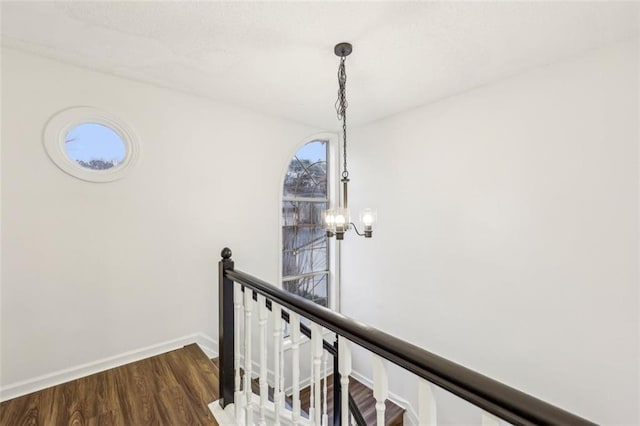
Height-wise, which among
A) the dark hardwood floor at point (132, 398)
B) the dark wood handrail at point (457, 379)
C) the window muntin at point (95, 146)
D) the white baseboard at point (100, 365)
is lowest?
the dark hardwood floor at point (132, 398)

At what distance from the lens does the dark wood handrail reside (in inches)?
21.1

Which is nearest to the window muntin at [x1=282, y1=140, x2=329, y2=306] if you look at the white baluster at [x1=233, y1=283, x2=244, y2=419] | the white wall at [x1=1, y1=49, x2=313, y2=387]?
the white wall at [x1=1, y1=49, x2=313, y2=387]

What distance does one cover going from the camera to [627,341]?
6.01 feet

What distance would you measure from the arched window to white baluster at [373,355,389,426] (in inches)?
110

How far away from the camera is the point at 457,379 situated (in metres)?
0.64

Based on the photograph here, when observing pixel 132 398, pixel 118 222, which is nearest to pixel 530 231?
pixel 132 398

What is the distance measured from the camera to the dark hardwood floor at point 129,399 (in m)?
1.70

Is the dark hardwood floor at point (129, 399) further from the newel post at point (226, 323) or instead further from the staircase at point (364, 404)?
the staircase at point (364, 404)

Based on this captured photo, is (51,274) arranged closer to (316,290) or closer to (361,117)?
(316,290)

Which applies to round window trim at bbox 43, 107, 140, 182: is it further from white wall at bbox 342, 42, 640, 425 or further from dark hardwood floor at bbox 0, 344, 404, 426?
white wall at bbox 342, 42, 640, 425

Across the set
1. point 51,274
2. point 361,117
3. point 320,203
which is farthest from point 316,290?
point 51,274

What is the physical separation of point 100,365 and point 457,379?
108 inches

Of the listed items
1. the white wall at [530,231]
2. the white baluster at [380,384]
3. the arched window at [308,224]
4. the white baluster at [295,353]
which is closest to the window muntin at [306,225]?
the arched window at [308,224]

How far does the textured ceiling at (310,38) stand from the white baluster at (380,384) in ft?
5.84
